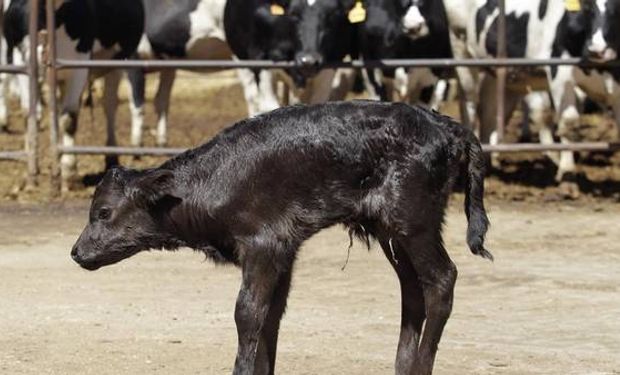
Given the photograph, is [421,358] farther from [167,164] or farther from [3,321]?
[3,321]

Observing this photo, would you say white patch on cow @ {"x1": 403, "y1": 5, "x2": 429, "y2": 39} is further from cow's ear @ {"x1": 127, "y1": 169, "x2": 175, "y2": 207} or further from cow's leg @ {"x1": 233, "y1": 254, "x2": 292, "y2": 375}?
cow's leg @ {"x1": 233, "y1": 254, "x2": 292, "y2": 375}

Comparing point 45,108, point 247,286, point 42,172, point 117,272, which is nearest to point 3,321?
point 117,272

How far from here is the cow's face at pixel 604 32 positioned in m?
13.3

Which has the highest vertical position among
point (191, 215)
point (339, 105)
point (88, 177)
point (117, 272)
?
point (339, 105)

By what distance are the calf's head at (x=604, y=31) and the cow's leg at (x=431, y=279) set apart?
7048 millimetres

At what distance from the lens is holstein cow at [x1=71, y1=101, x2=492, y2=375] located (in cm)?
639

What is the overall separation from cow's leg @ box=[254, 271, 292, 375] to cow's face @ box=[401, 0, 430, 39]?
28.6ft

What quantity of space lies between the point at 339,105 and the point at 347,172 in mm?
312

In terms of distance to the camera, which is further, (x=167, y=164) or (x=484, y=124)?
(x=484, y=124)

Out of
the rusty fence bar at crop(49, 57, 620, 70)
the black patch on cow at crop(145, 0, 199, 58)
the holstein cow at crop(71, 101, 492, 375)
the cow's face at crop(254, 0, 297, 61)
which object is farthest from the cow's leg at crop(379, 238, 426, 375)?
the black patch on cow at crop(145, 0, 199, 58)

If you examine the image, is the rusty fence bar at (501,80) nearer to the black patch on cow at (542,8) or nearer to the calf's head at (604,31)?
the calf's head at (604,31)

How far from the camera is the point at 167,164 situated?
671 cm

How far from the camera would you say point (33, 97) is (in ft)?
44.5

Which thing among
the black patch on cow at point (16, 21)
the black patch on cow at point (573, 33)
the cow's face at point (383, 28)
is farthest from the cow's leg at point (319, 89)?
the black patch on cow at point (16, 21)
